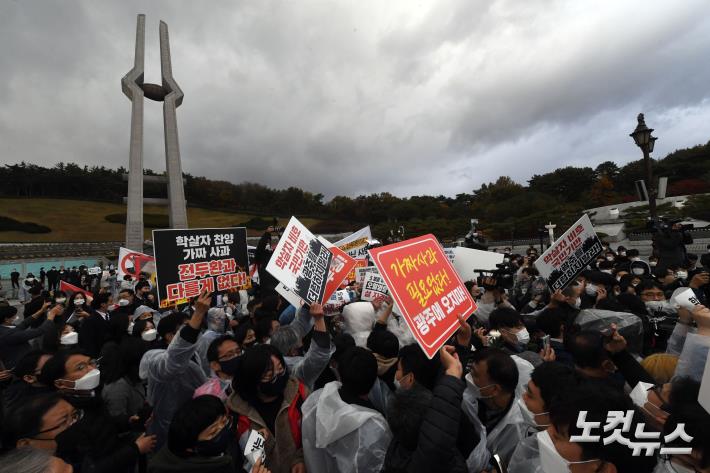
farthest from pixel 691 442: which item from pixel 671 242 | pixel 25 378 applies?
pixel 671 242

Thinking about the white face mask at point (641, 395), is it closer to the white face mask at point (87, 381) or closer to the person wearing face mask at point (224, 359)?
the person wearing face mask at point (224, 359)

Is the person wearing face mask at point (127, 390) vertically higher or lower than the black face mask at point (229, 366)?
lower

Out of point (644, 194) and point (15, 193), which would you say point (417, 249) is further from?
point (15, 193)

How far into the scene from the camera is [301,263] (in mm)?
3473

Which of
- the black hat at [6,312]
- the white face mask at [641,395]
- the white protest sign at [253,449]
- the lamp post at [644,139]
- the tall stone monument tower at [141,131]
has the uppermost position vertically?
the tall stone monument tower at [141,131]

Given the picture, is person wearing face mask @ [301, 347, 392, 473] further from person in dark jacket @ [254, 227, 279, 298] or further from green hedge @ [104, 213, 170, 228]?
green hedge @ [104, 213, 170, 228]

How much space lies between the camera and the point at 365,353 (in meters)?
1.93

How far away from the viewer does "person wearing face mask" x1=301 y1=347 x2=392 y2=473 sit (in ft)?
5.64

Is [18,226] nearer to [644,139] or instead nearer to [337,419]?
[337,419]

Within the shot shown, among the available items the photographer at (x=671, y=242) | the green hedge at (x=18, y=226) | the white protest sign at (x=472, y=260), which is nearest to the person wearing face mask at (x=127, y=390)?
the white protest sign at (x=472, y=260)

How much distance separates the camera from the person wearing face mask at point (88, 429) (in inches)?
75.5

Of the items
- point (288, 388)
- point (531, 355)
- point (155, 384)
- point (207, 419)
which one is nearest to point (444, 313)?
point (531, 355)

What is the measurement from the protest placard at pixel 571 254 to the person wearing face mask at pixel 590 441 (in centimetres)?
278

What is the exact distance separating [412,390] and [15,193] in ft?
221
